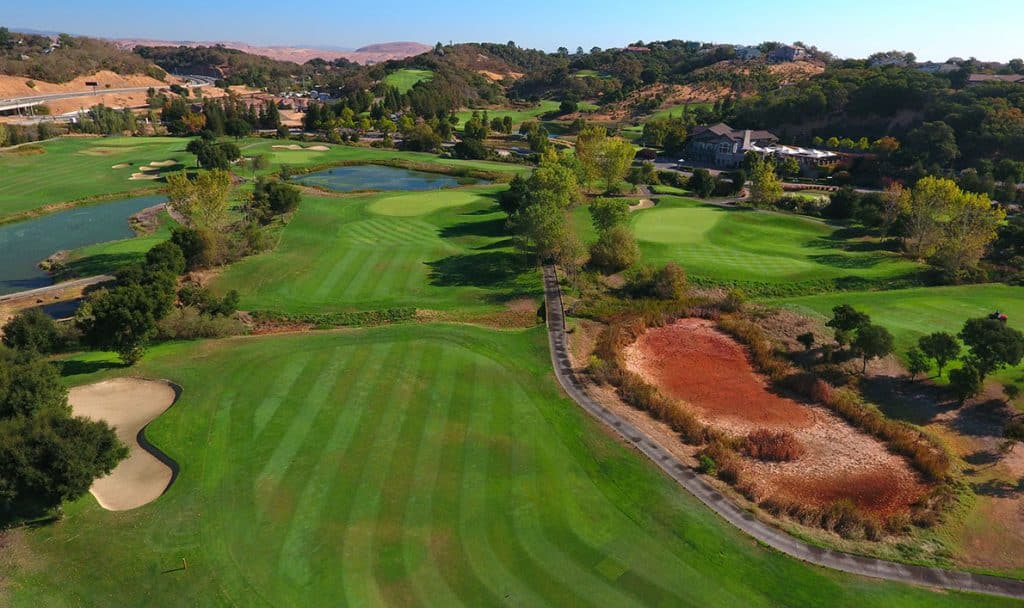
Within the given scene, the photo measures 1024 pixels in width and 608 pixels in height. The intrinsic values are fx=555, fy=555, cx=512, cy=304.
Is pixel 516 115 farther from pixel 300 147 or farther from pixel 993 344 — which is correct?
pixel 993 344

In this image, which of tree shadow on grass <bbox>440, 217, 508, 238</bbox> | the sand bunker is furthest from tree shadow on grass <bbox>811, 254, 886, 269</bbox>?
tree shadow on grass <bbox>440, 217, 508, 238</bbox>

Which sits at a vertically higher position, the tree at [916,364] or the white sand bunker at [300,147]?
the white sand bunker at [300,147]

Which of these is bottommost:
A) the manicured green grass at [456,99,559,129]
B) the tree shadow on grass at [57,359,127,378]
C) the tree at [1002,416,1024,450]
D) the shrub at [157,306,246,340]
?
the tree shadow on grass at [57,359,127,378]

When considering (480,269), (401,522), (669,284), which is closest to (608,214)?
(669,284)

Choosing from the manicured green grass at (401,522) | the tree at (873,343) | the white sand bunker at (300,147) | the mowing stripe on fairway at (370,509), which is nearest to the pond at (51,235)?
the manicured green grass at (401,522)

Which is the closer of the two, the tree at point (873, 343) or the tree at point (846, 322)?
the tree at point (873, 343)

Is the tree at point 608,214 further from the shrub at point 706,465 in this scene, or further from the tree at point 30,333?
the tree at point 30,333

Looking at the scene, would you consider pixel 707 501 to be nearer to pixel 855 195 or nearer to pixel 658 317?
pixel 658 317

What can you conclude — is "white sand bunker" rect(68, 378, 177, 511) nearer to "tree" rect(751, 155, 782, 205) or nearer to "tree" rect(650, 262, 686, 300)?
"tree" rect(650, 262, 686, 300)

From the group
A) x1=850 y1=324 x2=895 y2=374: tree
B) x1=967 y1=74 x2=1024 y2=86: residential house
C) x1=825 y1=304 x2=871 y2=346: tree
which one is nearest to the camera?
x1=850 y1=324 x2=895 y2=374: tree
